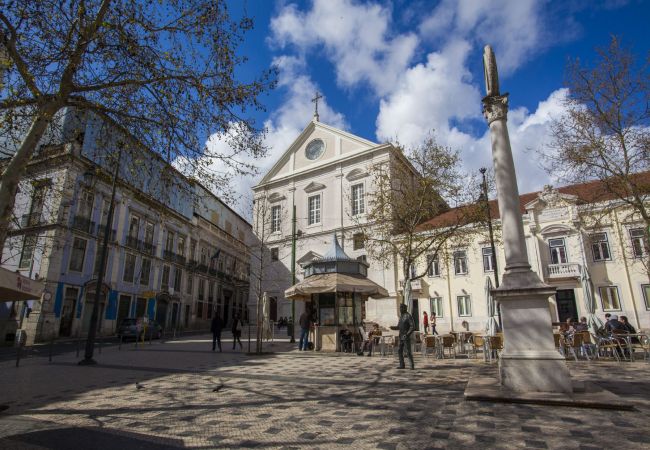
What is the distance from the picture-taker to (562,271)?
2484 centimetres

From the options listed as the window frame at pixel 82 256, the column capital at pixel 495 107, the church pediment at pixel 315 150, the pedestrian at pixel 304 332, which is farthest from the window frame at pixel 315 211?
the column capital at pixel 495 107

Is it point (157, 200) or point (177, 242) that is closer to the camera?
point (157, 200)

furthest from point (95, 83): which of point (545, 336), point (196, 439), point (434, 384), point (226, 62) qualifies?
point (545, 336)

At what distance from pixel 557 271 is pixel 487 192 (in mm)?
11514

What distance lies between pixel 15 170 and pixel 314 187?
3086cm

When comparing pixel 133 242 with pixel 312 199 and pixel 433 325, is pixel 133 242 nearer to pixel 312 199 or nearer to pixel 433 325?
pixel 312 199

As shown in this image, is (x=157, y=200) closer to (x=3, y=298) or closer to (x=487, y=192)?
(x=3, y=298)

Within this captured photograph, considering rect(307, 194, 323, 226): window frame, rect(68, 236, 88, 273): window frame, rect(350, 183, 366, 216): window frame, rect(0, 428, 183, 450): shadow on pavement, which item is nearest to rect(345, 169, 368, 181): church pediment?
rect(350, 183, 366, 216): window frame

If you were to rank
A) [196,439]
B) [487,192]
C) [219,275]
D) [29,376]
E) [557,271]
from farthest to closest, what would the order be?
[219,275]
[557,271]
[487,192]
[29,376]
[196,439]

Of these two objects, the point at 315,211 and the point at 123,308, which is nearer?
the point at 123,308

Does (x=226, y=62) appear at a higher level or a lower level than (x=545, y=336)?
higher

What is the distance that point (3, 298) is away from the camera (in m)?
→ 6.78

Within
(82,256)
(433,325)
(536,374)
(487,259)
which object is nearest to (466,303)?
(487,259)

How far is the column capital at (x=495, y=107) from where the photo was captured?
799 cm
